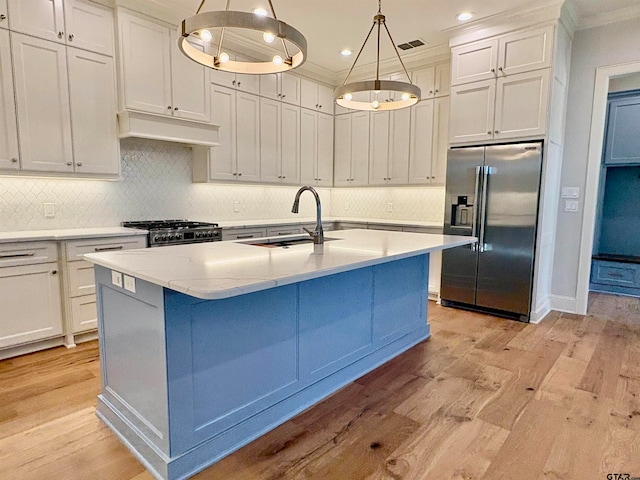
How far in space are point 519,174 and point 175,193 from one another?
138 inches

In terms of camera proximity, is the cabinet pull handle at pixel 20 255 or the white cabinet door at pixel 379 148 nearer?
the cabinet pull handle at pixel 20 255

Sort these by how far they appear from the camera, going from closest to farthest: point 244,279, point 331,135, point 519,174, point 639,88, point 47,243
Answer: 1. point 244,279
2. point 47,243
3. point 519,174
4. point 639,88
5. point 331,135

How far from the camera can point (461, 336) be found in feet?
11.2

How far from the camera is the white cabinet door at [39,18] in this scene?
281 centimetres

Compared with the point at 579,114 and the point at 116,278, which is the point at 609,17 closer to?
the point at 579,114

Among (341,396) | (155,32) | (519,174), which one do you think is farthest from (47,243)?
(519,174)

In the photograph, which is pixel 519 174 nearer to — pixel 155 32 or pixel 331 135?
pixel 331 135

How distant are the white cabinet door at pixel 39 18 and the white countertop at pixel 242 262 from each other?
2.13 meters

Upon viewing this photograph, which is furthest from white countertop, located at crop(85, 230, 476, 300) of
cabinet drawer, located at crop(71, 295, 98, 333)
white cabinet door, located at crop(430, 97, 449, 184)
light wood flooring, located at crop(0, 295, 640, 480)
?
white cabinet door, located at crop(430, 97, 449, 184)

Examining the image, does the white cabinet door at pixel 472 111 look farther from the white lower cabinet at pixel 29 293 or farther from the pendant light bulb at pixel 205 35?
the white lower cabinet at pixel 29 293

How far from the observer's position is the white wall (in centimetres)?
363

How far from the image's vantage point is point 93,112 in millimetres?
3258

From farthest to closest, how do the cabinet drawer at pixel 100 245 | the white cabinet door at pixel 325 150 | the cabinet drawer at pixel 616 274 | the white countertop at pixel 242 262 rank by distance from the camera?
Answer: the white cabinet door at pixel 325 150 → the cabinet drawer at pixel 616 274 → the cabinet drawer at pixel 100 245 → the white countertop at pixel 242 262

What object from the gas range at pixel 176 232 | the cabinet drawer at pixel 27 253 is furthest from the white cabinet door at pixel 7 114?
the gas range at pixel 176 232
